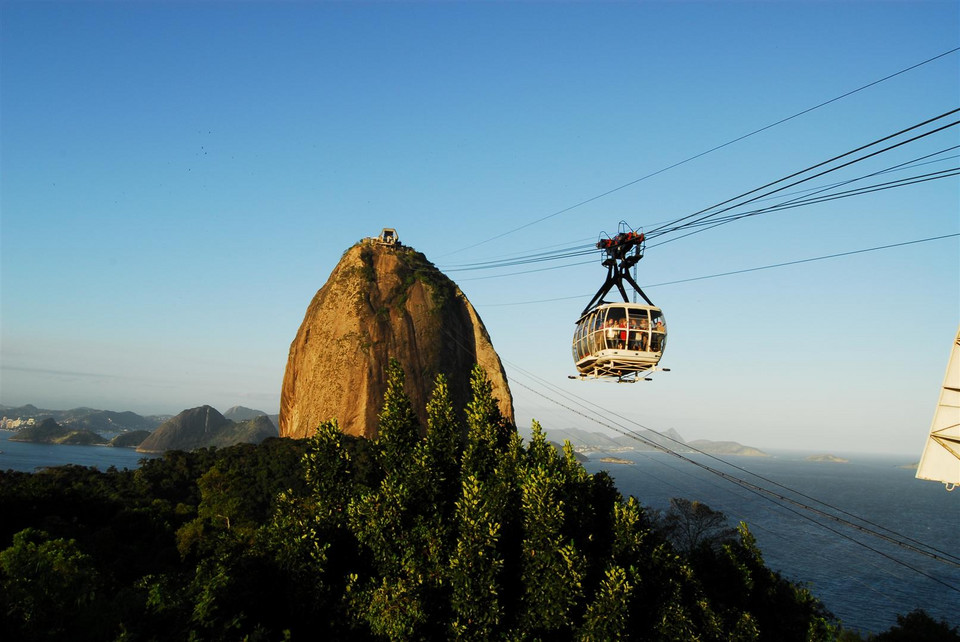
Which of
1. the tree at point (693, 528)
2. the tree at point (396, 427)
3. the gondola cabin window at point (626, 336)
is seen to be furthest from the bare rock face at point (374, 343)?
the gondola cabin window at point (626, 336)

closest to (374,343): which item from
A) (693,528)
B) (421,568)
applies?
(693,528)

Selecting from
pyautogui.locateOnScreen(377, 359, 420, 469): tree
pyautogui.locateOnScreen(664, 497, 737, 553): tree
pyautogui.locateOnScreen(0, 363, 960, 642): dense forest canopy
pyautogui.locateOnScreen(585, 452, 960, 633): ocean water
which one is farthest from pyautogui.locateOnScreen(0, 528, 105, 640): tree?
pyautogui.locateOnScreen(664, 497, 737, 553): tree

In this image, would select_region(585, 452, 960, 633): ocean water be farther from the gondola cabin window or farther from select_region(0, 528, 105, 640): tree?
select_region(0, 528, 105, 640): tree

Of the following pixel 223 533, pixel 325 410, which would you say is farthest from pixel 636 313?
pixel 325 410

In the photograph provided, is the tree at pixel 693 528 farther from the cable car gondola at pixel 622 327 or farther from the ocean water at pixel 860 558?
the cable car gondola at pixel 622 327

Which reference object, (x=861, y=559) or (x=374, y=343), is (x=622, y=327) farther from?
(x=861, y=559)
